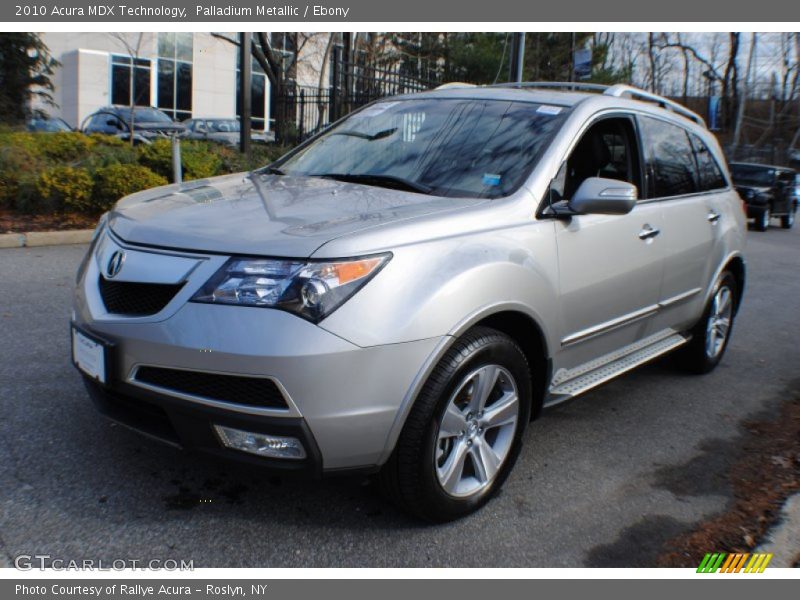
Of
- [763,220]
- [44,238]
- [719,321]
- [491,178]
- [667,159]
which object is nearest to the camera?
[491,178]

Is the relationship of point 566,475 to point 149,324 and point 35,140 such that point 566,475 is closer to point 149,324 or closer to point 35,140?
point 149,324

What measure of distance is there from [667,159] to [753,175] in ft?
57.7

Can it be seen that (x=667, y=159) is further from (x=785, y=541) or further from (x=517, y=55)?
(x=517, y=55)

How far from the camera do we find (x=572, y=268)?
3.61 m

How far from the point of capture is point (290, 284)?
104 inches

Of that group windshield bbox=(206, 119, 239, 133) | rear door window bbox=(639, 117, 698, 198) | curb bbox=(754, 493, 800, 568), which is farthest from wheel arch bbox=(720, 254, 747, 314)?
windshield bbox=(206, 119, 239, 133)

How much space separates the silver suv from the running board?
0.02 metres

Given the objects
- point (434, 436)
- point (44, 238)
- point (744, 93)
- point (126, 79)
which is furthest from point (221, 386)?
point (744, 93)

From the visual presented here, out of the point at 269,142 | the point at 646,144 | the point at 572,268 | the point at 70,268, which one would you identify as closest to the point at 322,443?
the point at 572,268

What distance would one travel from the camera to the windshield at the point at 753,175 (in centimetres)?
1981

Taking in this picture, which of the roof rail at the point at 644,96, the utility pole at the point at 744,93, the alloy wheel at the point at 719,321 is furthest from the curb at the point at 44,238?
the utility pole at the point at 744,93

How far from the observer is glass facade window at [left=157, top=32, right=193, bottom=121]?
3367cm

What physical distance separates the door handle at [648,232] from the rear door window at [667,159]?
24 centimetres
